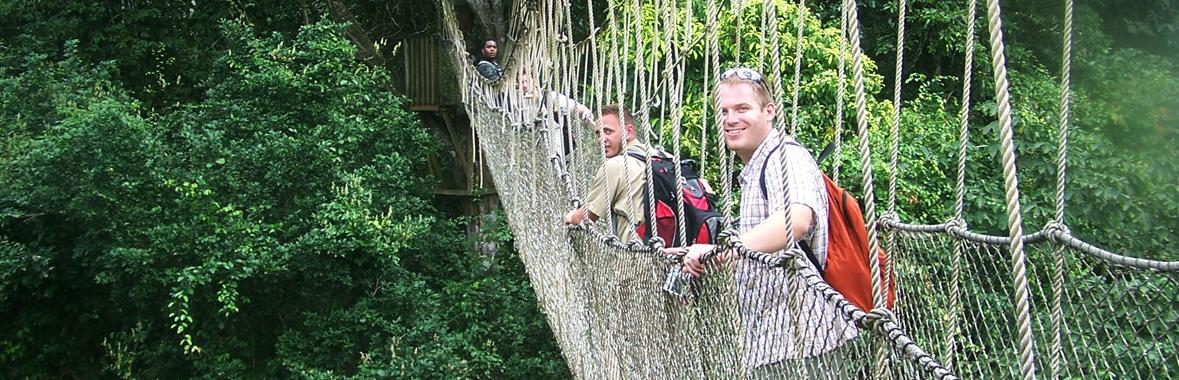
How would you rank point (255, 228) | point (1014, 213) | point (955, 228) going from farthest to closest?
point (255, 228)
point (955, 228)
point (1014, 213)

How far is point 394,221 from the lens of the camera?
24.4 feet

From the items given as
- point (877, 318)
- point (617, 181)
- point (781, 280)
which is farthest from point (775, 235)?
point (617, 181)

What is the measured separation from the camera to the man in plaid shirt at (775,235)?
4.71 feet

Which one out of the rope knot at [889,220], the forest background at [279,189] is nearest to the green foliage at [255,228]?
the forest background at [279,189]

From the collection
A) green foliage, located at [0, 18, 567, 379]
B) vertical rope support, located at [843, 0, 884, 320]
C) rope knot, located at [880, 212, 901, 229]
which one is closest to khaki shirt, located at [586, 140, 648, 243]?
rope knot, located at [880, 212, 901, 229]

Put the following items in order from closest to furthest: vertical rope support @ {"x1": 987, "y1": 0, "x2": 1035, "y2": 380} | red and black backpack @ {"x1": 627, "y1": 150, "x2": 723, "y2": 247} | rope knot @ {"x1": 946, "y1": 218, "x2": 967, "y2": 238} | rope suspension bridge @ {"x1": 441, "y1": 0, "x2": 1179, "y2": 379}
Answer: vertical rope support @ {"x1": 987, "y1": 0, "x2": 1035, "y2": 380} < rope suspension bridge @ {"x1": 441, "y1": 0, "x2": 1179, "y2": 379} < rope knot @ {"x1": 946, "y1": 218, "x2": 967, "y2": 238} < red and black backpack @ {"x1": 627, "y1": 150, "x2": 723, "y2": 247}

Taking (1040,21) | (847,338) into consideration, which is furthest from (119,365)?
(847,338)

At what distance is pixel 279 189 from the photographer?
23.8 ft

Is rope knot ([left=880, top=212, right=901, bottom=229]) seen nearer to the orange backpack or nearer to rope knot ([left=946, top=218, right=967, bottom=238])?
rope knot ([left=946, top=218, right=967, bottom=238])

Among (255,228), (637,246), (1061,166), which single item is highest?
(1061,166)

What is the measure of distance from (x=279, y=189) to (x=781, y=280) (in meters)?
6.16

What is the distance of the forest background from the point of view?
6.32 meters

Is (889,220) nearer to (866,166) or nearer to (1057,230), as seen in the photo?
(1057,230)

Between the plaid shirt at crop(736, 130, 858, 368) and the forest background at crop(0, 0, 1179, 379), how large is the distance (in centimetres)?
383
